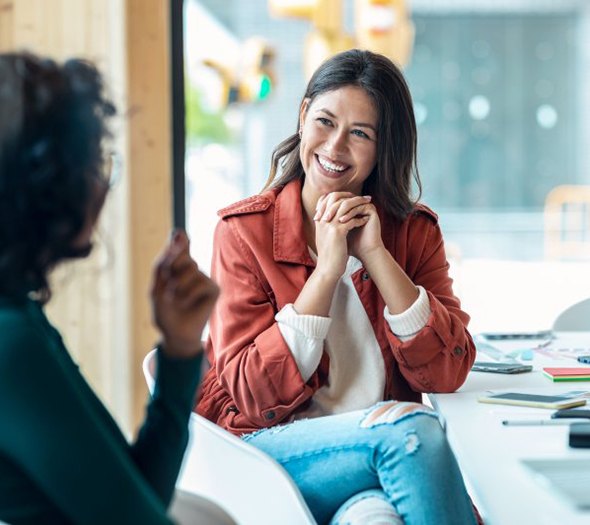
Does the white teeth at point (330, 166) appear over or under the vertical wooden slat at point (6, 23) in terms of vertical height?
under

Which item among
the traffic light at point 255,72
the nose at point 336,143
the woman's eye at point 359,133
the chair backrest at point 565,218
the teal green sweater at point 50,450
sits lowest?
the chair backrest at point 565,218

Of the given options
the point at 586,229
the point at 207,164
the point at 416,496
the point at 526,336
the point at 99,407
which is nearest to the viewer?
the point at 99,407

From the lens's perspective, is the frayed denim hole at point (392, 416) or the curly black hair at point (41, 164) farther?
the frayed denim hole at point (392, 416)

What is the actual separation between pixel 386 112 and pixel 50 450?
1151mm

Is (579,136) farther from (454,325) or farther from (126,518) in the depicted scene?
(126,518)

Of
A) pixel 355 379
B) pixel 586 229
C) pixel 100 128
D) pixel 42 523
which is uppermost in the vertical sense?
pixel 100 128

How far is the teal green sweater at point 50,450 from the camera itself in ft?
2.77

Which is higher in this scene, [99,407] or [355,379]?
[99,407]

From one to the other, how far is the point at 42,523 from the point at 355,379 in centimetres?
90

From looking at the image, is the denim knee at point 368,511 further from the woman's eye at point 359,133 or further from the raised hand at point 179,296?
the woman's eye at point 359,133

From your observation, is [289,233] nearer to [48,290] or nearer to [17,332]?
[48,290]

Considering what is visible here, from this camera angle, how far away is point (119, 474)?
0.88 metres

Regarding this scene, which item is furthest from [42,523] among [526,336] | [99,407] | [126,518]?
[526,336]

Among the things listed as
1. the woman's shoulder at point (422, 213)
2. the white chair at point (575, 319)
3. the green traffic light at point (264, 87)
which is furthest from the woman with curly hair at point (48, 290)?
the green traffic light at point (264, 87)
